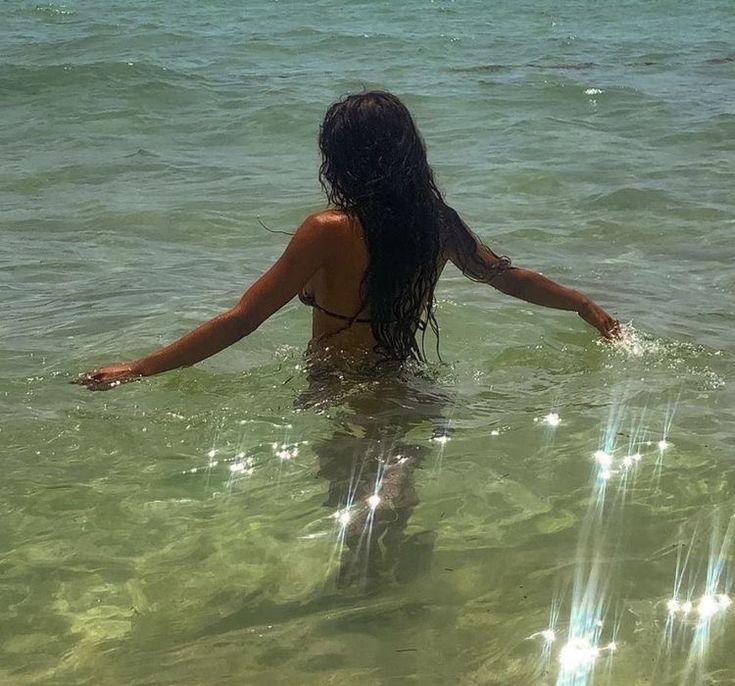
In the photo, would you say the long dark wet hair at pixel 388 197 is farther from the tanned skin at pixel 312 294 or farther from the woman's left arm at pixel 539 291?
the woman's left arm at pixel 539 291

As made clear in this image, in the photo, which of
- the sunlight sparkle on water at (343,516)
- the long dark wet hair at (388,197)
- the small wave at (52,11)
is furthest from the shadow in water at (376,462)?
the small wave at (52,11)

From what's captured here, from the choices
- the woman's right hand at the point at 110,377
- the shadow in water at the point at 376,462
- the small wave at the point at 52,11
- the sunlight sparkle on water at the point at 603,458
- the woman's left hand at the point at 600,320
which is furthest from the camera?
the small wave at the point at 52,11

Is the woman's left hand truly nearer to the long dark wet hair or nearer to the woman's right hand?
the long dark wet hair

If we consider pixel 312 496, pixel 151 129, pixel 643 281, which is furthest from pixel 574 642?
pixel 151 129

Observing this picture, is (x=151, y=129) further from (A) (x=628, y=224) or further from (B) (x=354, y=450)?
(B) (x=354, y=450)

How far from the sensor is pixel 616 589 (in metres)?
2.83

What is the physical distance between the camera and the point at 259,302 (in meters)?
3.46

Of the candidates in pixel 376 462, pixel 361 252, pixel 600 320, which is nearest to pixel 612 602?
pixel 376 462

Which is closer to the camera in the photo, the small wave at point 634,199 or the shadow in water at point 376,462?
the shadow in water at point 376,462

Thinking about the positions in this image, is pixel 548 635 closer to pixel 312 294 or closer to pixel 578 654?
pixel 578 654

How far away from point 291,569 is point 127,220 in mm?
5258

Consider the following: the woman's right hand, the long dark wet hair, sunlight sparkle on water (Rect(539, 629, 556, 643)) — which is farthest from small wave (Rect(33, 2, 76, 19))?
sunlight sparkle on water (Rect(539, 629, 556, 643))

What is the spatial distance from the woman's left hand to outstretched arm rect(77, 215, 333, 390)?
1.31 metres

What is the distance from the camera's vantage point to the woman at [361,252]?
3.40 meters
